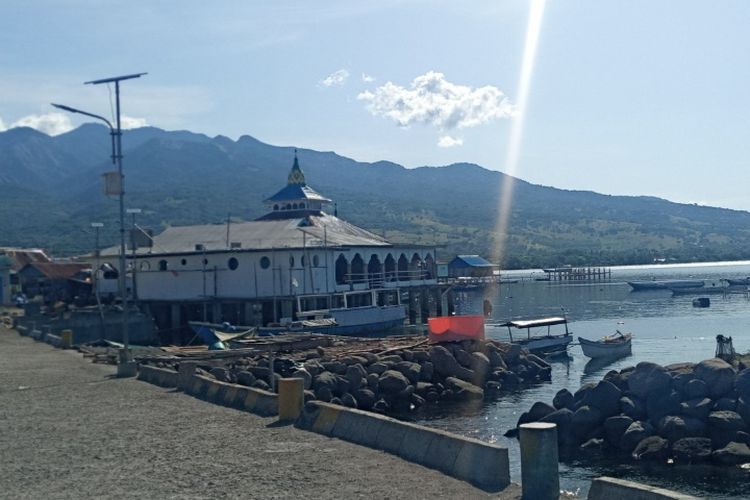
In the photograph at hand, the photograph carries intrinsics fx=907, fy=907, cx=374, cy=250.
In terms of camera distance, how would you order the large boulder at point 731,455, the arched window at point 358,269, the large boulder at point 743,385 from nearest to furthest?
the large boulder at point 731,455, the large boulder at point 743,385, the arched window at point 358,269

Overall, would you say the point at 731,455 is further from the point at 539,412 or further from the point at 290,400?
the point at 290,400

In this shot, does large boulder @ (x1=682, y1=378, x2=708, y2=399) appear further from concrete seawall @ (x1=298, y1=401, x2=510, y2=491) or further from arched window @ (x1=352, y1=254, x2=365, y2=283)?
arched window @ (x1=352, y1=254, x2=365, y2=283)

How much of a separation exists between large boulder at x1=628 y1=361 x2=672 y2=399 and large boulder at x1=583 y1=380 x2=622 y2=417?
80cm

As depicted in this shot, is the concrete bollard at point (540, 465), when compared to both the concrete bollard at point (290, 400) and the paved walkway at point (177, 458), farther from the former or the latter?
the concrete bollard at point (290, 400)

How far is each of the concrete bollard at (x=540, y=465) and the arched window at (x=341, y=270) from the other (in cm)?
5135

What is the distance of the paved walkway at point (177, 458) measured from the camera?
1263 cm

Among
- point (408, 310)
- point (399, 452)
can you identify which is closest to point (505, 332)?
point (408, 310)

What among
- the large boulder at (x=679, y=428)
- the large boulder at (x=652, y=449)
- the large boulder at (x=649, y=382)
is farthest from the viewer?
the large boulder at (x=649, y=382)

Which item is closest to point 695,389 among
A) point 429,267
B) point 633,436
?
point 633,436

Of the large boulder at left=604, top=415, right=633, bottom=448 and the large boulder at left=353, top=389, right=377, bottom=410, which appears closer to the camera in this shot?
the large boulder at left=604, top=415, right=633, bottom=448

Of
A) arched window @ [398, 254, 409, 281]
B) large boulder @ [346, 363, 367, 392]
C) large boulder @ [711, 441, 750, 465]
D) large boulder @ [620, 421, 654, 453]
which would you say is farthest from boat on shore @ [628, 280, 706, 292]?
large boulder @ [711, 441, 750, 465]

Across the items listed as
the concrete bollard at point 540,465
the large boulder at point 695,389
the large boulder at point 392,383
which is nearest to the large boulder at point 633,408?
the large boulder at point 695,389

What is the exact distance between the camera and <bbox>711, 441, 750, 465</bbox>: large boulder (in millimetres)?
21750

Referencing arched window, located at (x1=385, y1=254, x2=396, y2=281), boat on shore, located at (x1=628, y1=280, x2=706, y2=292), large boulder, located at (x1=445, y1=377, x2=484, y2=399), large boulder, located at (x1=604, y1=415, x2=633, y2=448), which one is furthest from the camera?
boat on shore, located at (x1=628, y1=280, x2=706, y2=292)
